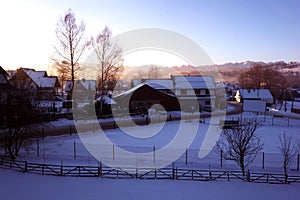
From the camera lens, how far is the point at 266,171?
17.4 meters

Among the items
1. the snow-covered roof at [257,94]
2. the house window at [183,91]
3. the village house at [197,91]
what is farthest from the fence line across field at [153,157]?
the snow-covered roof at [257,94]

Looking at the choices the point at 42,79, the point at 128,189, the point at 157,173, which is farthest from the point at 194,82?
the point at 128,189

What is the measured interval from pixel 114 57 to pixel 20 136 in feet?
63.2

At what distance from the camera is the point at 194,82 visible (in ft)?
184

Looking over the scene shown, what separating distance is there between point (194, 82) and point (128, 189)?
43.4m

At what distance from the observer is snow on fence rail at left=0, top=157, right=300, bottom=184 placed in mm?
16109

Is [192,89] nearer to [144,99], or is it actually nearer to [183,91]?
[183,91]

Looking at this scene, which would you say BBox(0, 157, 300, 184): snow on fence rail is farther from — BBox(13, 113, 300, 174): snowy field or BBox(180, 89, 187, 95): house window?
BBox(180, 89, 187, 95): house window

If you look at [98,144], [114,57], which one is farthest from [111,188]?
[114,57]

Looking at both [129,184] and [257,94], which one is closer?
[129,184]

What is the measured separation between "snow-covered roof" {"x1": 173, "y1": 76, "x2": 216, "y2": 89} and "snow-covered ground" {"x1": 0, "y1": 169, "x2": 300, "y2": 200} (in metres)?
39.1

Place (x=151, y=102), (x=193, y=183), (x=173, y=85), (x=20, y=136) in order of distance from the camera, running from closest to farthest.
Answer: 1. (x=193, y=183)
2. (x=20, y=136)
3. (x=151, y=102)
4. (x=173, y=85)

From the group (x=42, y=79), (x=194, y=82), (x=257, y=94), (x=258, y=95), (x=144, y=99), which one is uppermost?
(x=42, y=79)

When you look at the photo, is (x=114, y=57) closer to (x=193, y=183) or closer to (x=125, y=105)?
(x=125, y=105)
